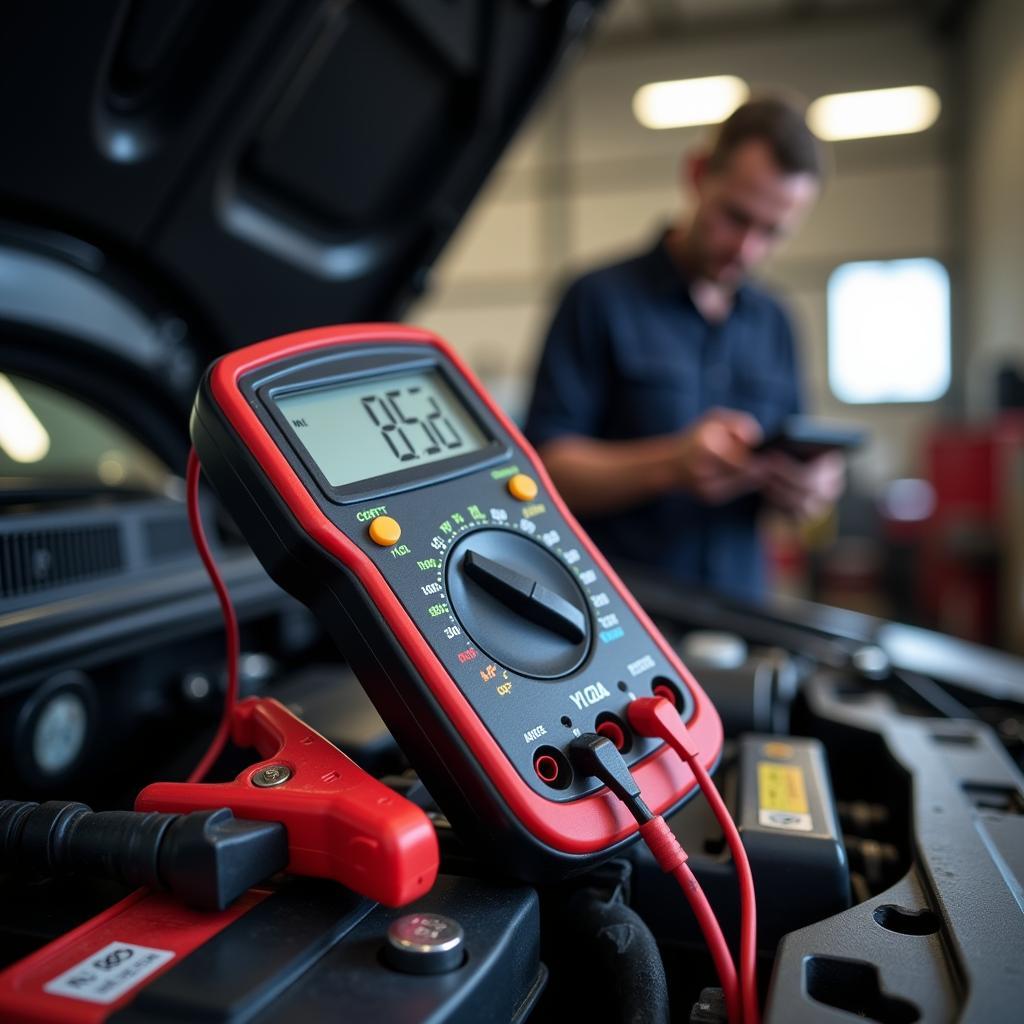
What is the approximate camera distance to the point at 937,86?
618 cm

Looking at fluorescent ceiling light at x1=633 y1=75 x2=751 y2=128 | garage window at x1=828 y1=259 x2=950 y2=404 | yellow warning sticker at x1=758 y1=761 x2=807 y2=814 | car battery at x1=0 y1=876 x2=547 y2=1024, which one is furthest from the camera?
fluorescent ceiling light at x1=633 y1=75 x2=751 y2=128

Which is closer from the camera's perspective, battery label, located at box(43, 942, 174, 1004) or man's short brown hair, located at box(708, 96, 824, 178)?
battery label, located at box(43, 942, 174, 1004)

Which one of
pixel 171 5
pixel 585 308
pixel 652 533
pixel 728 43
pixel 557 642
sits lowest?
pixel 652 533

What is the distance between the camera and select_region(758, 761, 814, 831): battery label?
54cm

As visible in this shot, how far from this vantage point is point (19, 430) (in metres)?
1.01

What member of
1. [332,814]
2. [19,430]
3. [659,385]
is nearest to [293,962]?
[332,814]

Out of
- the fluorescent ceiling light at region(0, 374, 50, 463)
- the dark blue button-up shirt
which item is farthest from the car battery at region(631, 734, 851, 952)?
the dark blue button-up shirt

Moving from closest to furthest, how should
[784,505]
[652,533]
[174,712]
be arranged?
[174,712] → [784,505] → [652,533]

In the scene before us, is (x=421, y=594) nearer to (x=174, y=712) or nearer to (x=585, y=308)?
(x=174, y=712)

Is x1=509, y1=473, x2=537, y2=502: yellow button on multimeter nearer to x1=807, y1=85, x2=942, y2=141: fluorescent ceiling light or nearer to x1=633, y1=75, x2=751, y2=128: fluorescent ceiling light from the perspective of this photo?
x1=807, y1=85, x2=942, y2=141: fluorescent ceiling light

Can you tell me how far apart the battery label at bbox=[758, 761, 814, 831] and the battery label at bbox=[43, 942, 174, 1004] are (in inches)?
A: 12.8

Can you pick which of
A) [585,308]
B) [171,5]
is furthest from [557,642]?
[585,308]

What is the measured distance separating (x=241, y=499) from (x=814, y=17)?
7.10m

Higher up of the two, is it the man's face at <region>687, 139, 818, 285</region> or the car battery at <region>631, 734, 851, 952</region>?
the man's face at <region>687, 139, 818, 285</region>
